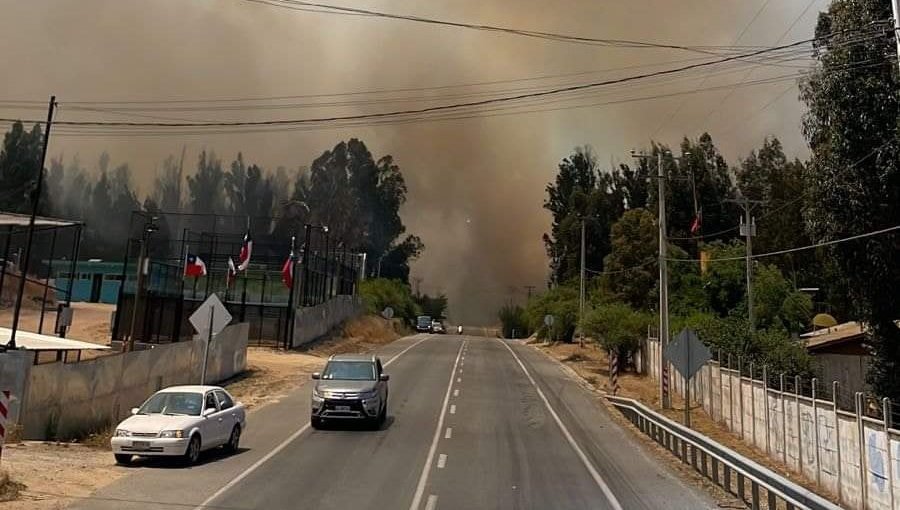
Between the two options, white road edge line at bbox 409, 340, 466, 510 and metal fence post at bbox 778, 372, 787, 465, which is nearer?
white road edge line at bbox 409, 340, 466, 510

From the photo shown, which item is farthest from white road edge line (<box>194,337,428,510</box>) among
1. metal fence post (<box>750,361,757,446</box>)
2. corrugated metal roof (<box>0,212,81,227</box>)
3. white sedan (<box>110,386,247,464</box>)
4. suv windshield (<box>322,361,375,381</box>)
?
corrugated metal roof (<box>0,212,81,227</box>)

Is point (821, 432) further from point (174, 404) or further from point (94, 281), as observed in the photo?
point (94, 281)

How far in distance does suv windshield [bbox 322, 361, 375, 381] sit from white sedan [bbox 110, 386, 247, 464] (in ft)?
13.9

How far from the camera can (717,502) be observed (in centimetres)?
1229

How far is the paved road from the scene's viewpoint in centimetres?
1143

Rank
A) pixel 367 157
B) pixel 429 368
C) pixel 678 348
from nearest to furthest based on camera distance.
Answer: pixel 678 348
pixel 429 368
pixel 367 157

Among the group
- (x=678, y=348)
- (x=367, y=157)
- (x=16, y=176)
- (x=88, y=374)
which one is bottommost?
(x=88, y=374)

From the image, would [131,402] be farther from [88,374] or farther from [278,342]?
[278,342]

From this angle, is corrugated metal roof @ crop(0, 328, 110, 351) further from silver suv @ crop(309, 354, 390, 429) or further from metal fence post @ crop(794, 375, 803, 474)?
metal fence post @ crop(794, 375, 803, 474)

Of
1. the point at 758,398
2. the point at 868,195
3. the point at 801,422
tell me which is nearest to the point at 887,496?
the point at 801,422

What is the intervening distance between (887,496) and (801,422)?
5398 millimetres

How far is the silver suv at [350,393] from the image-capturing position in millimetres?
19234

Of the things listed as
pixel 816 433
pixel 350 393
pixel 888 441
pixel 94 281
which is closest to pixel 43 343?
pixel 350 393

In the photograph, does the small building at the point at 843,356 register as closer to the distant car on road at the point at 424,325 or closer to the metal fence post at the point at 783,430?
the metal fence post at the point at 783,430
